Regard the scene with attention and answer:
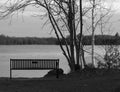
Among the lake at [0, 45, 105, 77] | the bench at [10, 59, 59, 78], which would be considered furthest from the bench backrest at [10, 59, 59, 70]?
the lake at [0, 45, 105, 77]

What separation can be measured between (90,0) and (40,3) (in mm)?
3125

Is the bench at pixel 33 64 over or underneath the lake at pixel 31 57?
over

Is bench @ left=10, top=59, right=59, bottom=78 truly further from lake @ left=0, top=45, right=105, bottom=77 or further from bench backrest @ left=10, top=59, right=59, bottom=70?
lake @ left=0, top=45, right=105, bottom=77

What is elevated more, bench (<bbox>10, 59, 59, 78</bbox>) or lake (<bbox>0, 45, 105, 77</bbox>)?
bench (<bbox>10, 59, 59, 78</bbox>)

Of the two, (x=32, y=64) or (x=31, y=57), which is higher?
(x=32, y=64)

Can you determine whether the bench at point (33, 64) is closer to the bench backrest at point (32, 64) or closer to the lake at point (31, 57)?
the bench backrest at point (32, 64)

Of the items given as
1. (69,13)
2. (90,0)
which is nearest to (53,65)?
(69,13)

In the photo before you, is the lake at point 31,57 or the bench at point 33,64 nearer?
the bench at point 33,64

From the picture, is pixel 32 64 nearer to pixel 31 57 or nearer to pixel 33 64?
pixel 33 64

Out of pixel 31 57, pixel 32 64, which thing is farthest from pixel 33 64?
pixel 31 57

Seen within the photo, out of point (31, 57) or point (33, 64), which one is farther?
point (31, 57)

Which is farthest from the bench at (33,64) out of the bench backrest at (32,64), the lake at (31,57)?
the lake at (31,57)

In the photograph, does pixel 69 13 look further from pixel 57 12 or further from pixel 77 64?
pixel 77 64

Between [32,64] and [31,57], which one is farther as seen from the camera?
[31,57]
